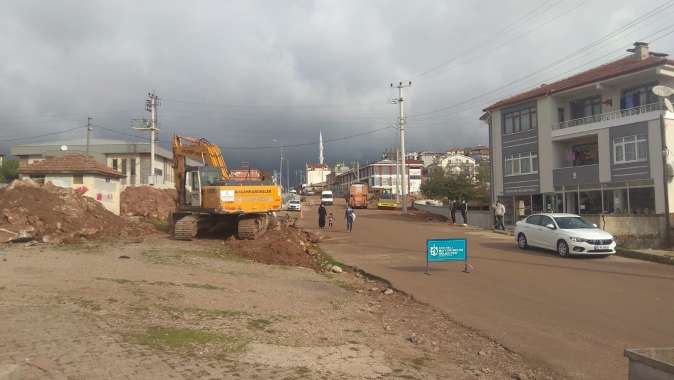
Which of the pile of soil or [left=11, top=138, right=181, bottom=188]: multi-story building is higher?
[left=11, top=138, right=181, bottom=188]: multi-story building

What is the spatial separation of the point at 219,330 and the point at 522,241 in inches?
632

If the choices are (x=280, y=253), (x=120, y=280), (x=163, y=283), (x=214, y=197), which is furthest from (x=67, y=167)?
(x=163, y=283)

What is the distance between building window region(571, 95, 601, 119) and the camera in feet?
115

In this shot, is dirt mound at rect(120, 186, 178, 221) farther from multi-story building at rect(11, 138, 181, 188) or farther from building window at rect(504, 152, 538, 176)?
building window at rect(504, 152, 538, 176)

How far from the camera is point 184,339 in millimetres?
6305

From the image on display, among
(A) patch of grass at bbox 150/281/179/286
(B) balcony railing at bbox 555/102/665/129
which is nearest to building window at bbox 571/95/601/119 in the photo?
(B) balcony railing at bbox 555/102/665/129

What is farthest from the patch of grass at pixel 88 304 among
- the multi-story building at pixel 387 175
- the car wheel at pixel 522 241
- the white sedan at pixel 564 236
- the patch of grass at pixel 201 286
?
the multi-story building at pixel 387 175

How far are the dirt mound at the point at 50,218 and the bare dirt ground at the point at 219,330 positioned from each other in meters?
6.66

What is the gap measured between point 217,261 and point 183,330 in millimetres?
8690

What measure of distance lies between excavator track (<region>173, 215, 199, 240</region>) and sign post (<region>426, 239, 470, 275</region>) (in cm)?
1079

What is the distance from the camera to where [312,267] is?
1603 centimetres

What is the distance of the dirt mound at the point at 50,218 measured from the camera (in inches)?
736

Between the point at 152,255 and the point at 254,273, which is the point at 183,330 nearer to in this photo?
the point at 254,273

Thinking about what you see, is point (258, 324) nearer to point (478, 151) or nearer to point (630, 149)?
point (630, 149)
